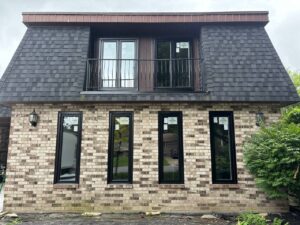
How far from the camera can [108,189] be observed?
6.25 meters

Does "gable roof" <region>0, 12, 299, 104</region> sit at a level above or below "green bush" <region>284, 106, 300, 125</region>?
above

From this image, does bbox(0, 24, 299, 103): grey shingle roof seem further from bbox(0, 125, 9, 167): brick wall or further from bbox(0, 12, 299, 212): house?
bbox(0, 125, 9, 167): brick wall

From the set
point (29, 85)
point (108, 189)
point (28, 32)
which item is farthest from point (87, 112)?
point (28, 32)

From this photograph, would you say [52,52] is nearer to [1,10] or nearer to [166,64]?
[166,64]

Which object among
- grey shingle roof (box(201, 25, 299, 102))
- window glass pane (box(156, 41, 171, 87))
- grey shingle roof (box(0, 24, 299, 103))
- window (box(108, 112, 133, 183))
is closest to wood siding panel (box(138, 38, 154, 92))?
window glass pane (box(156, 41, 171, 87))

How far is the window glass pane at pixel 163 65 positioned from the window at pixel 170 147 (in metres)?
1.43

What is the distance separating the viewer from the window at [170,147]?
20.9ft

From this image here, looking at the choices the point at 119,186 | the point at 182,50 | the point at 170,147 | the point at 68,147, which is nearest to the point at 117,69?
the point at 182,50

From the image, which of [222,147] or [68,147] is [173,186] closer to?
[222,147]

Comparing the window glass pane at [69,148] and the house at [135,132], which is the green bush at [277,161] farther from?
the window glass pane at [69,148]

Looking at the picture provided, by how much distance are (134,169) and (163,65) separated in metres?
3.46

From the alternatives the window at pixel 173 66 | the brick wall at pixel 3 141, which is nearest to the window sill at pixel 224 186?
the window at pixel 173 66

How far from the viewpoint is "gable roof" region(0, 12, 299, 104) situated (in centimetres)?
634

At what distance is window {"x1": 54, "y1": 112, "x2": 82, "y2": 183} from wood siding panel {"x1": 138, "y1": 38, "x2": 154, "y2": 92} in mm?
2197
